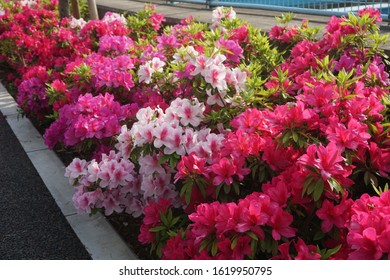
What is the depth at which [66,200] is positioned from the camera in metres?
3.82

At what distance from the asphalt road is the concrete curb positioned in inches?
1.7

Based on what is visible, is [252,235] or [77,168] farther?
[77,168]

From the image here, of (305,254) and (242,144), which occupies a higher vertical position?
(242,144)

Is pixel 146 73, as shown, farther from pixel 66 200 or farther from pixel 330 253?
pixel 330 253

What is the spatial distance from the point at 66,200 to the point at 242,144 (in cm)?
174

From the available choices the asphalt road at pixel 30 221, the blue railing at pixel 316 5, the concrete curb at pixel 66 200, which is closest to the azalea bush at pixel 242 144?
the concrete curb at pixel 66 200

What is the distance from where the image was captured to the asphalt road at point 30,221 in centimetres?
325

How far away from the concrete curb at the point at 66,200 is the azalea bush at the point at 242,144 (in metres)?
0.14

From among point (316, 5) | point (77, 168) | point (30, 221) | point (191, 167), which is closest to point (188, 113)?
point (191, 167)

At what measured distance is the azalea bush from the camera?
7.07 feet

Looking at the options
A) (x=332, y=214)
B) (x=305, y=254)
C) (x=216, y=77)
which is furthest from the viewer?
(x=216, y=77)

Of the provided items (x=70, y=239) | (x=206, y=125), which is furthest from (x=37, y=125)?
(x=206, y=125)

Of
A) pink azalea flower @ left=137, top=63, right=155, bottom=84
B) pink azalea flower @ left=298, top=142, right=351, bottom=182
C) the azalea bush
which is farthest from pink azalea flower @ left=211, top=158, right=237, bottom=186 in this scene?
pink azalea flower @ left=137, top=63, right=155, bottom=84

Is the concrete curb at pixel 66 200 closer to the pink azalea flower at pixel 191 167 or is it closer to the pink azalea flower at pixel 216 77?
the pink azalea flower at pixel 191 167
